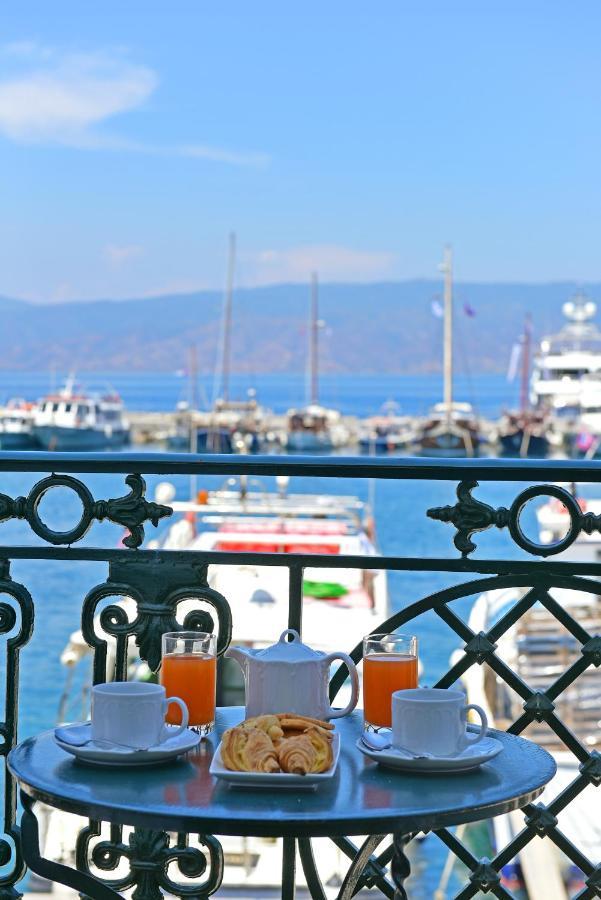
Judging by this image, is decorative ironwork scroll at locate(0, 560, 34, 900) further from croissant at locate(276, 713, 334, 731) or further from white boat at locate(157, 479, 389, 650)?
white boat at locate(157, 479, 389, 650)

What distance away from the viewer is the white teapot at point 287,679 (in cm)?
165

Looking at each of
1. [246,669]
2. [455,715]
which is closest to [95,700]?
[246,669]

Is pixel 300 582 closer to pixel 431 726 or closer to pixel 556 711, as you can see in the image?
pixel 431 726

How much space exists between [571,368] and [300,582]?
63617mm

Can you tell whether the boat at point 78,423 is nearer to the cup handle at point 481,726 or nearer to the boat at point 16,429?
the boat at point 16,429

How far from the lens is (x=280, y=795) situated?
1387 millimetres

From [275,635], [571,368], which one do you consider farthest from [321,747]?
[571,368]

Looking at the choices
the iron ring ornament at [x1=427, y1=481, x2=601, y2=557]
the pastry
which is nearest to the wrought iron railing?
the iron ring ornament at [x1=427, y1=481, x2=601, y2=557]

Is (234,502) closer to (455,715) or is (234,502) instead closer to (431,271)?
(455,715)

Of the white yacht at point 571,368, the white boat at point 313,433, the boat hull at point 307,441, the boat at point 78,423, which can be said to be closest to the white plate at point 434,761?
the boat at point 78,423

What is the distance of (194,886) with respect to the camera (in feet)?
6.15

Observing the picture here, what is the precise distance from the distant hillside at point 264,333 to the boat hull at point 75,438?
69.5 metres

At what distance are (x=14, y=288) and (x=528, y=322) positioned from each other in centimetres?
6056

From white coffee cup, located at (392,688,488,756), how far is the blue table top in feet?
0.14
